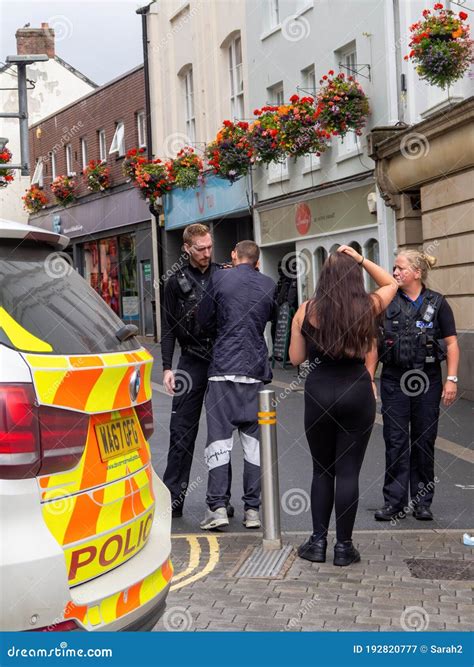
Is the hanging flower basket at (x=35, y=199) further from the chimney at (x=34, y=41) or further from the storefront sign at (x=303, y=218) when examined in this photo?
the storefront sign at (x=303, y=218)

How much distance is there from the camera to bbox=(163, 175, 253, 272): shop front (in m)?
27.4

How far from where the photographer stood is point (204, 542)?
7297 millimetres

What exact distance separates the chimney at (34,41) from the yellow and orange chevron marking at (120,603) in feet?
159

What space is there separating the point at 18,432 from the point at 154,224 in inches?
1227

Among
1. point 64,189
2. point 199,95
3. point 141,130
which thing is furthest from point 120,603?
point 64,189

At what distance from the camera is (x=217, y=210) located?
28.7m

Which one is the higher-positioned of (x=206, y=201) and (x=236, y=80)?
(x=236, y=80)

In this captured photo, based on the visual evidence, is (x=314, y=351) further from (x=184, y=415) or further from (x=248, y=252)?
(x=184, y=415)

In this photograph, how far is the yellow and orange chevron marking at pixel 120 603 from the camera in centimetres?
350

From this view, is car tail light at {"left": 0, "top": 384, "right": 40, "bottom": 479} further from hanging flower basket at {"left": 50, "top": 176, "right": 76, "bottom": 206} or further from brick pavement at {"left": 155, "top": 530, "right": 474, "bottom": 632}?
hanging flower basket at {"left": 50, "top": 176, "right": 76, "bottom": 206}

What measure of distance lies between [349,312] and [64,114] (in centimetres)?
3810
